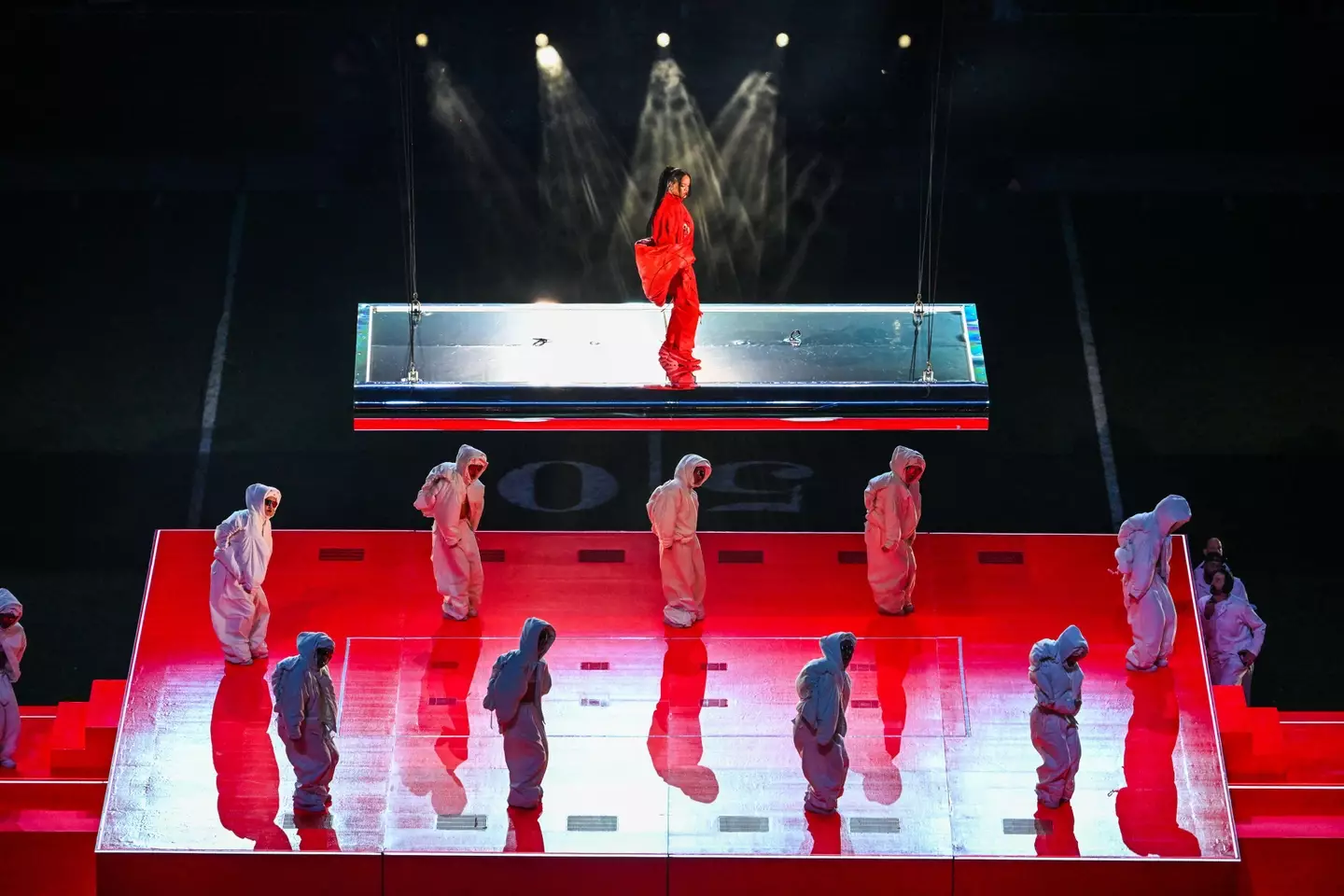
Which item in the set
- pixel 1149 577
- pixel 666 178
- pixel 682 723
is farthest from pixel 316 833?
pixel 1149 577

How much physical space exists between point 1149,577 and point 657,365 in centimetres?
369

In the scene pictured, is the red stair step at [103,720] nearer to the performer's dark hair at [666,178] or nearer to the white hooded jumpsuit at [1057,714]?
the performer's dark hair at [666,178]

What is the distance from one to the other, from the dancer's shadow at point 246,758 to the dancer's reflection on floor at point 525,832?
4.47 feet

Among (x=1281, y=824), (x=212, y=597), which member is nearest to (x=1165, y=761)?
(x=1281, y=824)

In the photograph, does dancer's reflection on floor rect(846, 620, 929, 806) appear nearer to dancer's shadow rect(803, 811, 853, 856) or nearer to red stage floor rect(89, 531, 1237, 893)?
red stage floor rect(89, 531, 1237, 893)

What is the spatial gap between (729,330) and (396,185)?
403 cm

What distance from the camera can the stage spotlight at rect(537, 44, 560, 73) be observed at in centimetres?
2317

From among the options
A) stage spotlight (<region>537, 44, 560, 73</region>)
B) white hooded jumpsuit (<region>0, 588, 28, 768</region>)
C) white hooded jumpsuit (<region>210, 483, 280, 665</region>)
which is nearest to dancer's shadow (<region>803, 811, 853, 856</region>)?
white hooded jumpsuit (<region>210, 483, 280, 665</region>)

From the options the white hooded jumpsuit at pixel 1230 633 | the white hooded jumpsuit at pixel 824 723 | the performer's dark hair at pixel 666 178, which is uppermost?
the performer's dark hair at pixel 666 178

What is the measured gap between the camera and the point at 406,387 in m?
19.8

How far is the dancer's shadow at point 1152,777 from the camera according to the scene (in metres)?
17.8

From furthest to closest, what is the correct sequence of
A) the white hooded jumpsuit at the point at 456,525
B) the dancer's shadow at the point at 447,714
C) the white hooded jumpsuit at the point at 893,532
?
the white hooded jumpsuit at the point at 893,532 → the white hooded jumpsuit at the point at 456,525 → the dancer's shadow at the point at 447,714

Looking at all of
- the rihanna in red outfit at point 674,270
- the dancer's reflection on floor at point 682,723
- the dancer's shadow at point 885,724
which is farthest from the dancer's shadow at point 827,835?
the rihanna in red outfit at point 674,270

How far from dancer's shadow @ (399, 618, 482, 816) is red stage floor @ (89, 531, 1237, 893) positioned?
0.07ft
